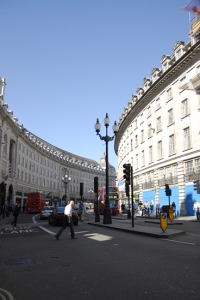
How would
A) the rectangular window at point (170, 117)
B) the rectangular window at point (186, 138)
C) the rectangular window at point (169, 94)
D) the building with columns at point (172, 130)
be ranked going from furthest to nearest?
the rectangular window at point (169, 94) < the rectangular window at point (170, 117) < the rectangular window at point (186, 138) < the building with columns at point (172, 130)

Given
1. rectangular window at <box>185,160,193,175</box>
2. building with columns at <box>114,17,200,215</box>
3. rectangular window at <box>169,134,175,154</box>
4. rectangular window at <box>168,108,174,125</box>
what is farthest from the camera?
rectangular window at <box>168,108,174,125</box>

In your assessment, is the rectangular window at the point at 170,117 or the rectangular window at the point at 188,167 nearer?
the rectangular window at the point at 188,167

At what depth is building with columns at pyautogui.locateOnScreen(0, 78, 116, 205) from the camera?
187ft

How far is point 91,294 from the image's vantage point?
4.45 metres

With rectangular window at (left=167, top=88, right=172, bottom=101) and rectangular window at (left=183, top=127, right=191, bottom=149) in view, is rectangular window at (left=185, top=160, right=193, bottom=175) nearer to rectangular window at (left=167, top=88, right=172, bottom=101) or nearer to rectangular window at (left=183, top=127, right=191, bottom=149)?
rectangular window at (left=183, top=127, right=191, bottom=149)

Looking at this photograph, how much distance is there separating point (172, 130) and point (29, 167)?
51.7 m

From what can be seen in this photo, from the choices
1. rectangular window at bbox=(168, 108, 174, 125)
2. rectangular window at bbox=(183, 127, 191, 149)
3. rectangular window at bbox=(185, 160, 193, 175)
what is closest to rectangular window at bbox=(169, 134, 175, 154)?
rectangular window at bbox=(168, 108, 174, 125)

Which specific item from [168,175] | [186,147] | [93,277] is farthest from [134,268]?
[168,175]

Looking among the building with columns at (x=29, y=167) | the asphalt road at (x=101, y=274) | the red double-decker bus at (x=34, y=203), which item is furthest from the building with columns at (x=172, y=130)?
the asphalt road at (x=101, y=274)

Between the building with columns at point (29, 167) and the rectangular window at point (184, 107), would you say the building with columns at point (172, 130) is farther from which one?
the building with columns at point (29, 167)

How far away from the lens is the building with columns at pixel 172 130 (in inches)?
1230

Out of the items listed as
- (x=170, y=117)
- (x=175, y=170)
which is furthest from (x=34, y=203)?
(x=170, y=117)

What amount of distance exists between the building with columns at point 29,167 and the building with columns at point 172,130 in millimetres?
15739

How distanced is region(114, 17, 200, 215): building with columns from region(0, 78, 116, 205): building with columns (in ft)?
51.6
